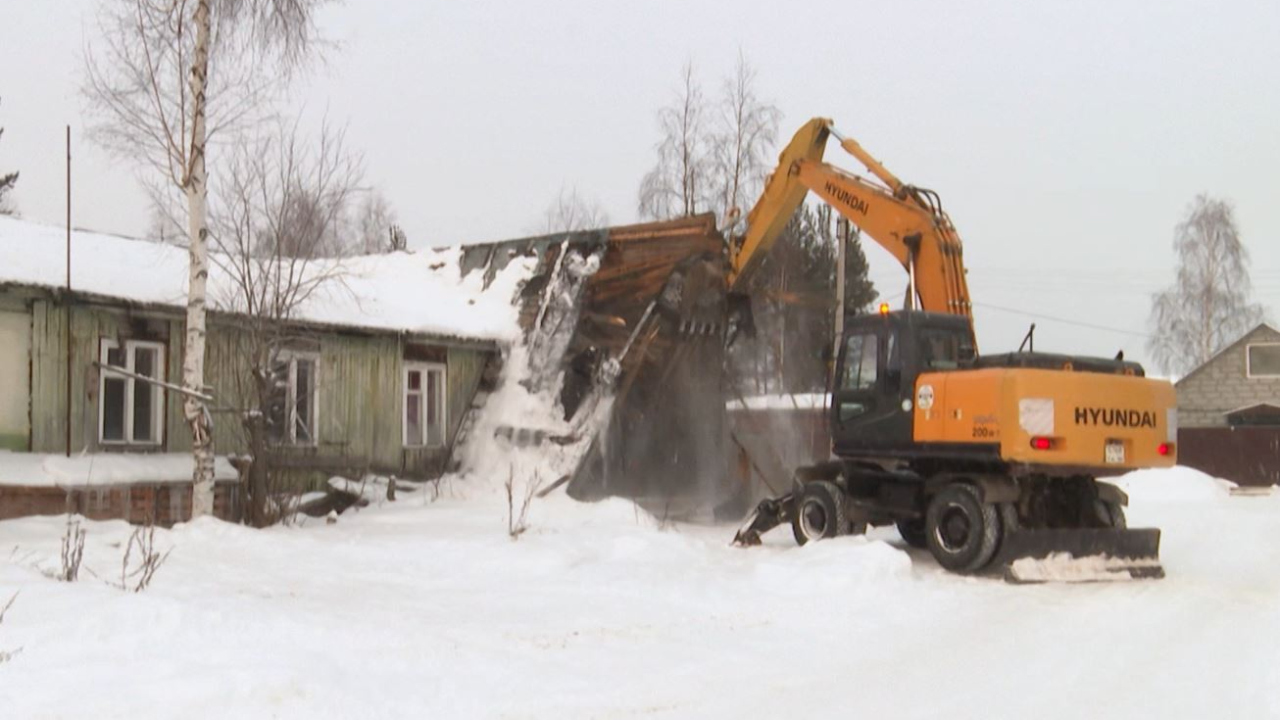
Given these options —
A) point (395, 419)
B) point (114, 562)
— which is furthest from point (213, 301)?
point (114, 562)

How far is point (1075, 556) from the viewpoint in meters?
12.9

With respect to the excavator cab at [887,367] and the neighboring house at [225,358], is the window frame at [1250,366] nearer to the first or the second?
the neighboring house at [225,358]

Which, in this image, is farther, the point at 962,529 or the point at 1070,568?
the point at 962,529

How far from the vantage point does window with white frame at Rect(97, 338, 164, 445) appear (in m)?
15.1

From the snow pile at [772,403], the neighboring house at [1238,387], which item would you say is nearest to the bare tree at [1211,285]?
the neighboring house at [1238,387]

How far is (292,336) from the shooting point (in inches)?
649

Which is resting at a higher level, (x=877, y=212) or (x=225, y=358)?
(x=877, y=212)

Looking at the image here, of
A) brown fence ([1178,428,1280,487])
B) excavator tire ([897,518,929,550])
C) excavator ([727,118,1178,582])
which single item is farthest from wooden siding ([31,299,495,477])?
brown fence ([1178,428,1280,487])

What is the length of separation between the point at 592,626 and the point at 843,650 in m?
1.94

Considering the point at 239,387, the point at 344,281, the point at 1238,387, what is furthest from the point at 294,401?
the point at 1238,387

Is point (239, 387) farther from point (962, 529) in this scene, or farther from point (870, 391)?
point (962, 529)

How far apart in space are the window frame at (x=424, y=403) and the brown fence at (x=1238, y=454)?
26.6 m

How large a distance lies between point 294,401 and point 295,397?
8cm

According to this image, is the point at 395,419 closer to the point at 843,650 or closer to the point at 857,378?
the point at 857,378
